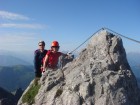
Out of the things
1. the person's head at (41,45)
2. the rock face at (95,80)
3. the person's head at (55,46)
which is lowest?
the rock face at (95,80)

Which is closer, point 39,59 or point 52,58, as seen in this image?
point 52,58

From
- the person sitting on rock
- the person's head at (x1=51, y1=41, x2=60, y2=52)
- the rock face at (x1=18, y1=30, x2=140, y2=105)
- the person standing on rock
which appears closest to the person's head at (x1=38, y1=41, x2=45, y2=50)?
the person standing on rock

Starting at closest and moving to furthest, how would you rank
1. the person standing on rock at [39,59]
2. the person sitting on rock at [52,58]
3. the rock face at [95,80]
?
1. the rock face at [95,80]
2. the person sitting on rock at [52,58]
3. the person standing on rock at [39,59]

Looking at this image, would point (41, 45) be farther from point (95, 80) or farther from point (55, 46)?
point (95, 80)

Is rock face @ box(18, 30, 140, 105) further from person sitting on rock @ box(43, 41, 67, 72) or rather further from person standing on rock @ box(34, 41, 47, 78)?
person standing on rock @ box(34, 41, 47, 78)

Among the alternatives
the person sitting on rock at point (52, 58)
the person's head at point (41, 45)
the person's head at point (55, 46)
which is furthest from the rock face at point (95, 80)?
the person's head at point (41, 45)

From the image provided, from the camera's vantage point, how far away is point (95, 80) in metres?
17.1

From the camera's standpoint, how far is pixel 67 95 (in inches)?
682

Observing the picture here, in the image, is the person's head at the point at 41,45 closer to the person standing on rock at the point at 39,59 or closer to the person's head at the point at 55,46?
the person standing on rock at the point at 39,59

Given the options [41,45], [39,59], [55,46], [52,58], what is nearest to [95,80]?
[55,46]

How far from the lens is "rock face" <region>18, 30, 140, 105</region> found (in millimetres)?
16641

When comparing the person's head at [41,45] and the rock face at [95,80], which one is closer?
the rock face at [95,80]

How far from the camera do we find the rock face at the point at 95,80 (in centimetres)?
1664

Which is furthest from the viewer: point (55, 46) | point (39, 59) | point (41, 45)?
point (39, 59)
